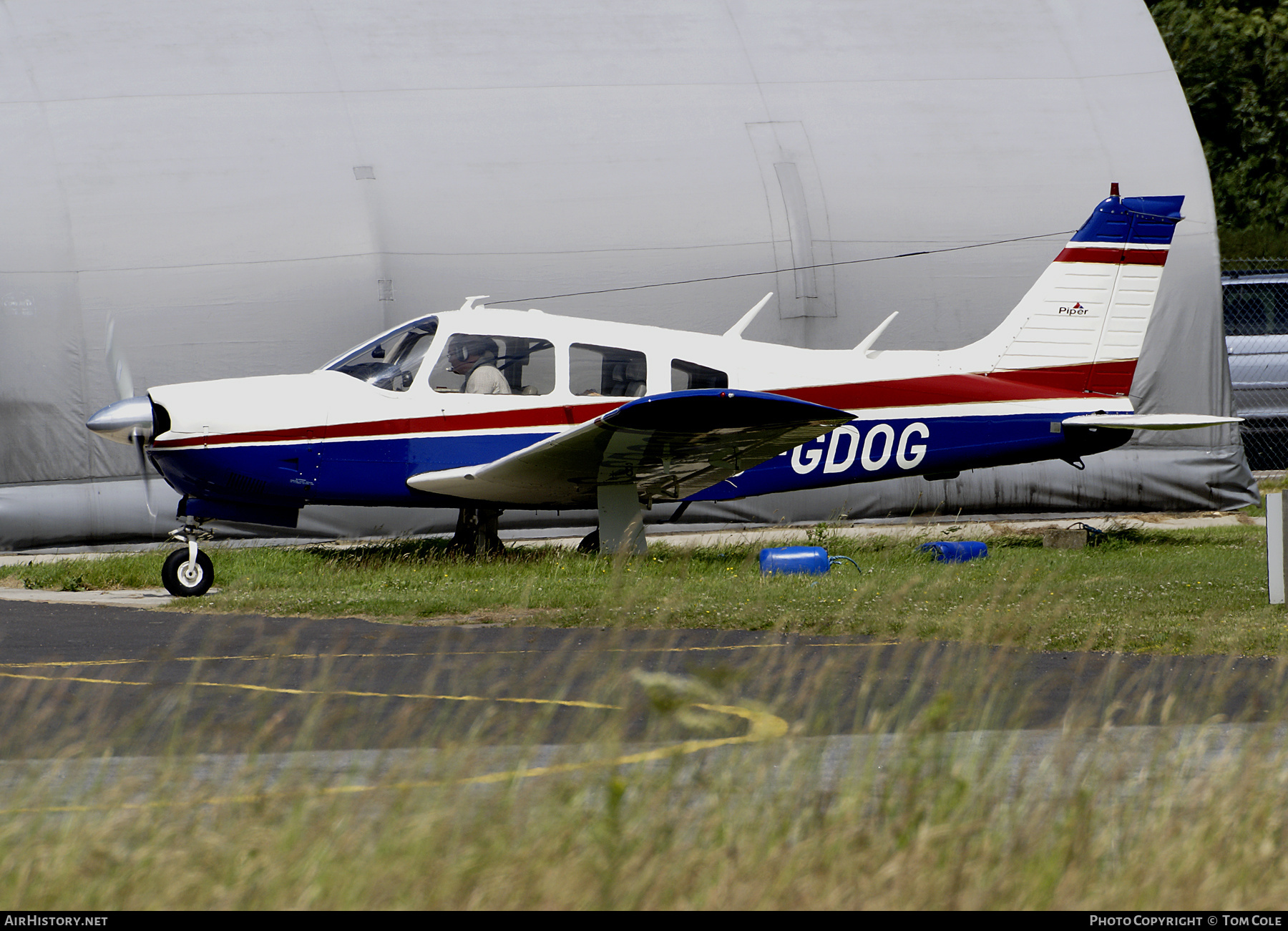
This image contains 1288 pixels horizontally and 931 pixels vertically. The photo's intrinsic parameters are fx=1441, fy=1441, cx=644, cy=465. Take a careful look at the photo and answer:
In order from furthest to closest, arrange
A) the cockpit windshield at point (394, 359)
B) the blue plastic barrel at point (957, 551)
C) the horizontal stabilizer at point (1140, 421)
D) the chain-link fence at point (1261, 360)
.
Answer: the chain-link fence at point (1261, 360), the blue plastic barrel at point (957, 551), the horizontal stabilizer at point (1140, 421), the cockpit windshield at point (394, 359)

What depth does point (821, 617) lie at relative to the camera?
8781 millimetres

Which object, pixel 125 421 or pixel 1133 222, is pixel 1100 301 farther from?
pixel 125 421

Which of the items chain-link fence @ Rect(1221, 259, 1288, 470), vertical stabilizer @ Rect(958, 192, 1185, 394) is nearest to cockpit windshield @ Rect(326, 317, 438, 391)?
vertical stabilizer @ Rect(958, 192, 1185, 394)

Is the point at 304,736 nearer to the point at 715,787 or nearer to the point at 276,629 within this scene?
the point at 715,787

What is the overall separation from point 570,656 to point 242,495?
17.2 feet

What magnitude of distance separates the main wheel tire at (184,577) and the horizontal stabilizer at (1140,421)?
25.7ft

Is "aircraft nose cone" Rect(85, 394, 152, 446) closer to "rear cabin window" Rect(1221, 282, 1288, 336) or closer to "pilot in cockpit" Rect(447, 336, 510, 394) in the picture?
"pilot in cockpit" Rect(447, 336, 510, 394)

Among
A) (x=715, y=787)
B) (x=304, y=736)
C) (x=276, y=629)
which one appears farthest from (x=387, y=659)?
(x=715, y=787)

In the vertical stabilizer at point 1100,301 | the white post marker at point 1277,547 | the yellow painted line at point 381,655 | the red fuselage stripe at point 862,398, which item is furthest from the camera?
the vertical stabilizer at point 1100,301

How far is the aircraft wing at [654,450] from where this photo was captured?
10.7 m

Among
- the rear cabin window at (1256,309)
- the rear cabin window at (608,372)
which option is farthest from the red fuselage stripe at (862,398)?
the rear cabin window at (1256,309)

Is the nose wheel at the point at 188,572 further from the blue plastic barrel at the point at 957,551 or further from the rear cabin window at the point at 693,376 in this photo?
the blue plastic barrel at the point at 957,551

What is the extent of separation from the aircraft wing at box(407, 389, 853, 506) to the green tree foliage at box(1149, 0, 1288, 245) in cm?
2183

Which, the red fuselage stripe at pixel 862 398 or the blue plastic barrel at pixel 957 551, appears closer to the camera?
the red fuselage stripe at pixel 862 398
